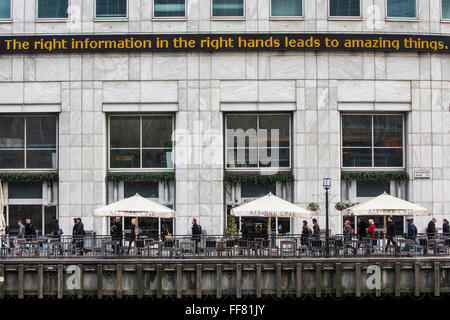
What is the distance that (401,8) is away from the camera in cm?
3419

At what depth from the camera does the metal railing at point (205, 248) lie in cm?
2592

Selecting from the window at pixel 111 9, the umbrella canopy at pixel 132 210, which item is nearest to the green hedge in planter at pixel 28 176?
the umbrella canopy at pixel 132 210

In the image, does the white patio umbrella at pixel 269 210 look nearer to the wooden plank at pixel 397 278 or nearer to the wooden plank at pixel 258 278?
the wooden plank at pixel 258 278

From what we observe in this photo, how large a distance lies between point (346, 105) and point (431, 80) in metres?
4.41

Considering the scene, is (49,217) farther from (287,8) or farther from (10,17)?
(287,8)

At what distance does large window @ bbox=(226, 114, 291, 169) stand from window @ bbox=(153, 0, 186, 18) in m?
5.63

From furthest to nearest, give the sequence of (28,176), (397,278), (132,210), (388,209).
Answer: (28,176), (388,209), (132,210), (397,278)

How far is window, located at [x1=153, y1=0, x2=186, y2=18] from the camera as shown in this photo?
1335 inches

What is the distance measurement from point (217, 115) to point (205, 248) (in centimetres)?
943

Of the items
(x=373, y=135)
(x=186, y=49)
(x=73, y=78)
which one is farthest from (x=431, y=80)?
(x=73, y=78)

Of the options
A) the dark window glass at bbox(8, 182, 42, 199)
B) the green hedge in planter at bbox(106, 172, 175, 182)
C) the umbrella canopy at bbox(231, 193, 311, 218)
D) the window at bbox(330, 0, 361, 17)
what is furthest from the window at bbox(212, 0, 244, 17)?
the dark window glass at bbox(8, 182, 42, 199)

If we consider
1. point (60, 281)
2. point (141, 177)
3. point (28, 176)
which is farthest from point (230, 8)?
point (60, 281)

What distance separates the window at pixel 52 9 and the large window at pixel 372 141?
14.7 meters

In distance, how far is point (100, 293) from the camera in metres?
24.5
